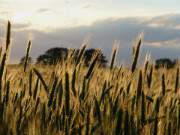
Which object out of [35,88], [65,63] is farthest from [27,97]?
[65,63]

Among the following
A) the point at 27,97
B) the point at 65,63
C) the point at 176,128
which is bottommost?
the point at 176,128

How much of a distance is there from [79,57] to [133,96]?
0.38 metres

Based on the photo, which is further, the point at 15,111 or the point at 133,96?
the point at 133,96

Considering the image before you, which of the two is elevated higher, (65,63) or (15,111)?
(65,63)

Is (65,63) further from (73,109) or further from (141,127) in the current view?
(141,127)

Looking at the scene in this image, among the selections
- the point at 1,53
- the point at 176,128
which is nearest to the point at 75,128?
the point at 1,53

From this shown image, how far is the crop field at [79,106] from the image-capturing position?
230cm

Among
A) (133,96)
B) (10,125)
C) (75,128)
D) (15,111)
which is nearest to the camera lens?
(10,125)

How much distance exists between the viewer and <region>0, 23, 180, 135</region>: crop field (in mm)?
2297

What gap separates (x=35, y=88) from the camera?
2748 millimetres

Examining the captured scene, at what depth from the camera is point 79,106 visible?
252 cm

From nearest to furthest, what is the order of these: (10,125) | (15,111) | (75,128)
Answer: (10,125) → (75,128) → (15,111)

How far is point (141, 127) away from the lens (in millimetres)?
2500

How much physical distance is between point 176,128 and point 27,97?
0.89 m
